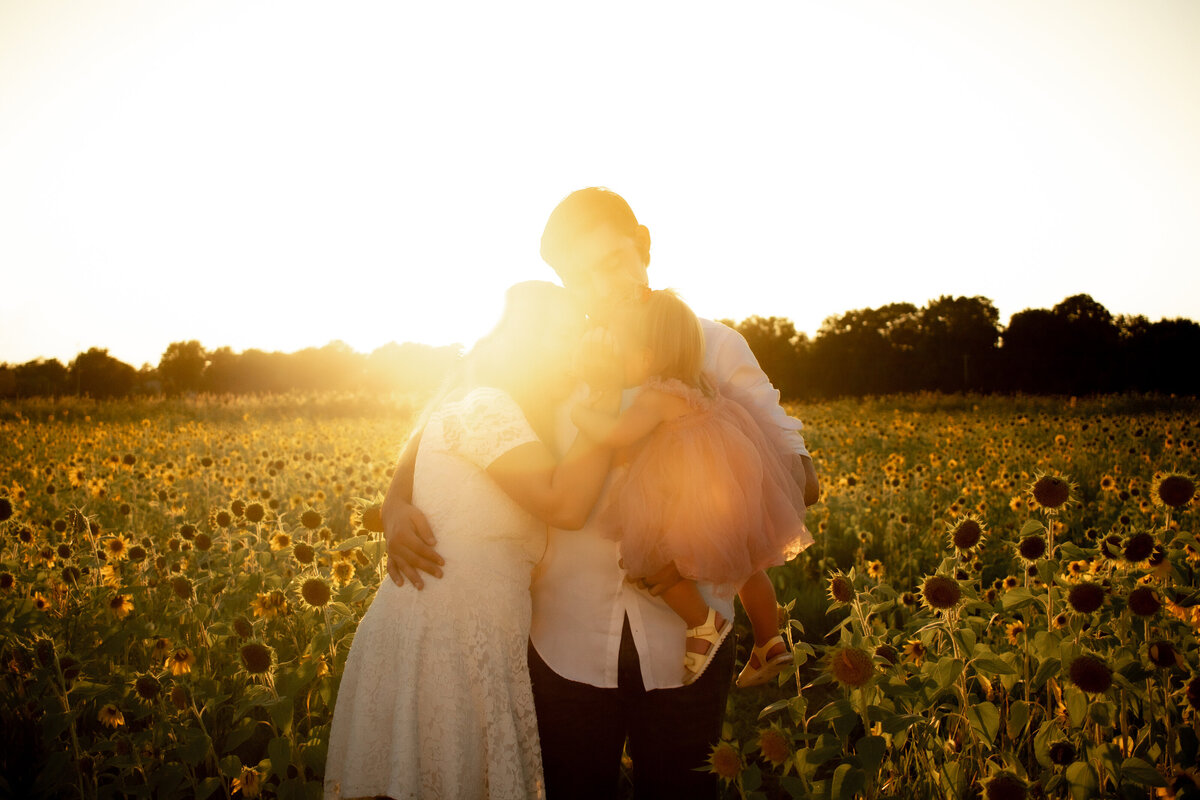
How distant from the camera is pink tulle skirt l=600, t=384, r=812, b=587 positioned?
2.14 m

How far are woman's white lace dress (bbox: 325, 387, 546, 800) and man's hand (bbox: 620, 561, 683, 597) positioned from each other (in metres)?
0.34

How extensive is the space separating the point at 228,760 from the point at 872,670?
2.00 m

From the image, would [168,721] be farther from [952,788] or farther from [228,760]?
[952,788]

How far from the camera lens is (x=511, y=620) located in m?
2.04

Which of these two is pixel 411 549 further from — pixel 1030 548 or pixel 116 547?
pixel 116 547

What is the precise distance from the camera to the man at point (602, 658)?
2.05 metres

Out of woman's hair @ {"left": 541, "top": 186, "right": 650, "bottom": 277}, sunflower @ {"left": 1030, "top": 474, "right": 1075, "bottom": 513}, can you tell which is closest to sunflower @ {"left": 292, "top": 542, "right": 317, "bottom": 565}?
woman's hair @ {"left": 541, "top": 186, "right": 650, "bottom": 277}

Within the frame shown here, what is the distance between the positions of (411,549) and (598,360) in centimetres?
78

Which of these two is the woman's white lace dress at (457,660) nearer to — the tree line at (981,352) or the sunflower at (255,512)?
the sunflower at (255,512)

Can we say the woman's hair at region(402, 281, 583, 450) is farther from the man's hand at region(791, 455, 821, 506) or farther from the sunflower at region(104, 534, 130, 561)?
the sunflower at region(104, 534, 130, 561)

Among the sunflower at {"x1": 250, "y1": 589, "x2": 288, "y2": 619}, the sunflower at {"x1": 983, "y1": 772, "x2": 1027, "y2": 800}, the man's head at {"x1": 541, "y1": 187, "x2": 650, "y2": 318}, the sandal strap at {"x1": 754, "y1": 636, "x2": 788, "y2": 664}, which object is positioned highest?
the man's head at {"x1": 541, "y1": 187, "x2": 650, "y2": 318}

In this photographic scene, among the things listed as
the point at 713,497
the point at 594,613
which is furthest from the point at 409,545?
the point at 713,497

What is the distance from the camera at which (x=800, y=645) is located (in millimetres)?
2406

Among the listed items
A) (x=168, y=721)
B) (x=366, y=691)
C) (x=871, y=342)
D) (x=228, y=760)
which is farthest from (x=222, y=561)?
(x=871, y=342)
